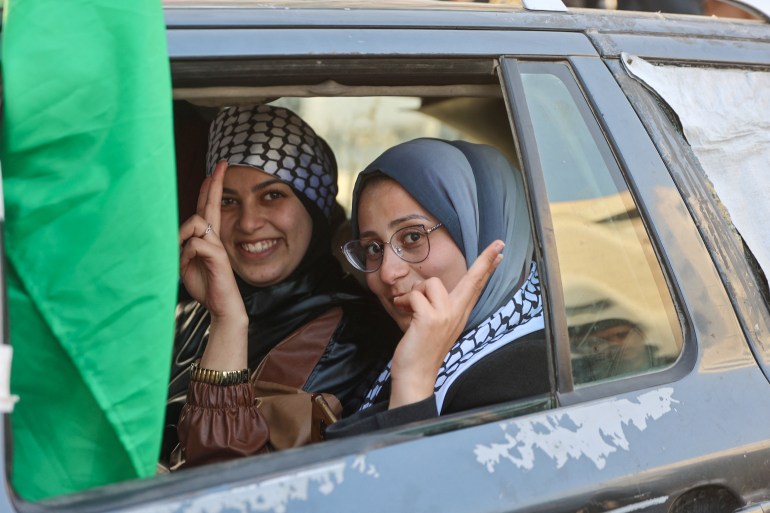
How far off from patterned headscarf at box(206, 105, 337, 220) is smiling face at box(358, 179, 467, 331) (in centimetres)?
41

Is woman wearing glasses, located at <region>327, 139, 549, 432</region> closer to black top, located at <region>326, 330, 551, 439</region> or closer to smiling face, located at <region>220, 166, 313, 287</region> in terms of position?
black top, located at <region>326, 330, 551, 439</region>

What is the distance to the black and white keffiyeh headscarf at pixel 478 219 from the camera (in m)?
2.12

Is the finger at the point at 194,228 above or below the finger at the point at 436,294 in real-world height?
above

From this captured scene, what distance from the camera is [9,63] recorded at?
52.5 inches

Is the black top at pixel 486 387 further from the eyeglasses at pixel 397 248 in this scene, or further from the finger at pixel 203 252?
the finger at pixel 203 252

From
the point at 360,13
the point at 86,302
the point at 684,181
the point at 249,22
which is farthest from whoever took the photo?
the point at 684,181

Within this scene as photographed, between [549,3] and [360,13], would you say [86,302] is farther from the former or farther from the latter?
[549,3]

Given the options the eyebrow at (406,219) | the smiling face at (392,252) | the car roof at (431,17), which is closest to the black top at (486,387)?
the smiling face at (392,252)

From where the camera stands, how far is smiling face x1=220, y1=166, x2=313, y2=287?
9.53ft

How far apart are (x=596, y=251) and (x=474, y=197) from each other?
695 millimetres

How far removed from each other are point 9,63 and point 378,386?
1.38 meters

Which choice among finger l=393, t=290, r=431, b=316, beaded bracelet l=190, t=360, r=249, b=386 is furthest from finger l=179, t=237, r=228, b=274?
finger l=393, t=290, r=431, b=316

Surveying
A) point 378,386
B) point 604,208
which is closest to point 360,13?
point 604,208

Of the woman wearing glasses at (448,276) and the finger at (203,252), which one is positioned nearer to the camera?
the woman wearing glasses at (448,276)
